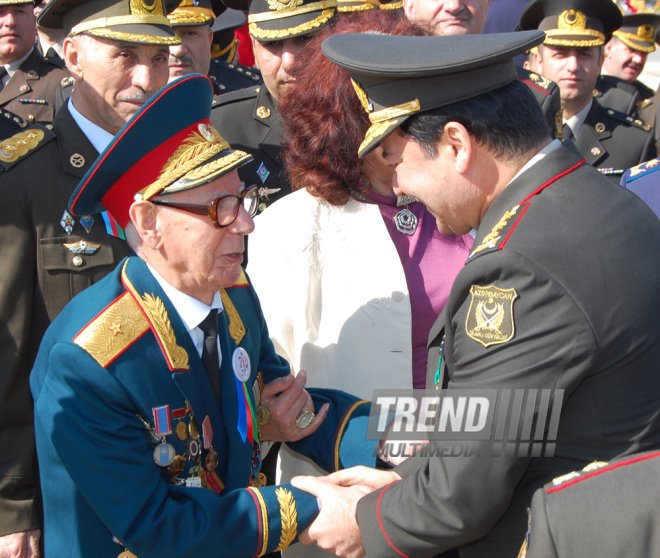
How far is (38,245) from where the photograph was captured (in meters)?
3.13

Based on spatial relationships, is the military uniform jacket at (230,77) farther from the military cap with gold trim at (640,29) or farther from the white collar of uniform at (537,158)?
the white collar of uniform at (537,158)

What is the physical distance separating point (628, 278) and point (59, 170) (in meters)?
2.32

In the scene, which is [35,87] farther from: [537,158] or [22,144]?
[537,158]

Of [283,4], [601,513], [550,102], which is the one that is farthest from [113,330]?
[550,102]

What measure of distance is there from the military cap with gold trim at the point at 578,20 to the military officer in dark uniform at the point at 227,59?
8.56 feet

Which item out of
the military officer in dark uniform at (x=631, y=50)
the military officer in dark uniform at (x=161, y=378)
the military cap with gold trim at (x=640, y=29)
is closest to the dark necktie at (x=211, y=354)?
the military officer in dark uniform at (x=161, y=378)

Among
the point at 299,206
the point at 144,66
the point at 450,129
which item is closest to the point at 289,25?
the point at 144,66

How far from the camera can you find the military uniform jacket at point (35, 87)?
17.7 ft

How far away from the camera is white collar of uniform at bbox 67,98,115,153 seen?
3.38m

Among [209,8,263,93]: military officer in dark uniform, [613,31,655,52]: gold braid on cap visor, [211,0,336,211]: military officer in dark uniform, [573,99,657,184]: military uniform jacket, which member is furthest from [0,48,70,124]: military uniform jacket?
[613,31,655,52]: gold braid on cap visor

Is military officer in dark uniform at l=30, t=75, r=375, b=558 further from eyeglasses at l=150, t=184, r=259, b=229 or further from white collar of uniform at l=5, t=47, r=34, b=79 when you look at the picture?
white collar of uniform at l=5, t=47, r=34, b=79

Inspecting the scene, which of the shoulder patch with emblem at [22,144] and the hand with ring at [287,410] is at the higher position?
the shoulder patch with emblem at [22,144]

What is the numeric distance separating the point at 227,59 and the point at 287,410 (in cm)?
597

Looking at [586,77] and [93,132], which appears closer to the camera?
[93,132]
